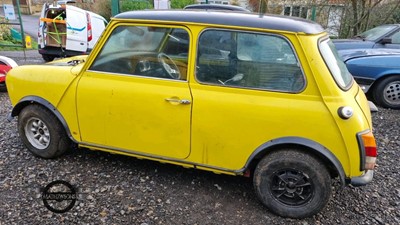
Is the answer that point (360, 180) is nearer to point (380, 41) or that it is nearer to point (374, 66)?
point (374, 66)

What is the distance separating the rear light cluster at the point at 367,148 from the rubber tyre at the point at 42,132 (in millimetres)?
2973

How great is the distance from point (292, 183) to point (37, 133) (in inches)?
113

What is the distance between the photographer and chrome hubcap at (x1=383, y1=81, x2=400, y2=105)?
18.5ft

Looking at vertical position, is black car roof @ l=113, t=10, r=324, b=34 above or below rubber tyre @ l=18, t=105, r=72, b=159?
above

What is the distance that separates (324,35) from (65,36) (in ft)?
28.3

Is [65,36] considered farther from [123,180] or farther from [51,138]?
[123,180]

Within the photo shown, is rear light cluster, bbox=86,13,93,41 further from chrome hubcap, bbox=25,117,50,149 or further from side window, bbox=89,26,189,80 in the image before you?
side window, bbox=89,26,189,80

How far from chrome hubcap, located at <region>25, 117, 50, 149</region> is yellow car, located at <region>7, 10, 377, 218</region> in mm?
449

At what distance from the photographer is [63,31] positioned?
9.60 m

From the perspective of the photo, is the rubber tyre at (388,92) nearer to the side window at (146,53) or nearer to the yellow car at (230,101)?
the yellow car at (230,101)

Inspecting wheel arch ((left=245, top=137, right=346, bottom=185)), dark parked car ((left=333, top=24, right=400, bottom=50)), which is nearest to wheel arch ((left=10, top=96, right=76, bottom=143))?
wheel arch ((left=245, top=137, right=346, bottom=185))

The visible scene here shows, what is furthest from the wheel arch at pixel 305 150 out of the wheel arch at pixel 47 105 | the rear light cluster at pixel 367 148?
the wheel arch at pixel 47 105

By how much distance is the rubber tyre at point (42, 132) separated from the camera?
133 inches

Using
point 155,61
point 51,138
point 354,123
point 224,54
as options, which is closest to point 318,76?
point 354,123
